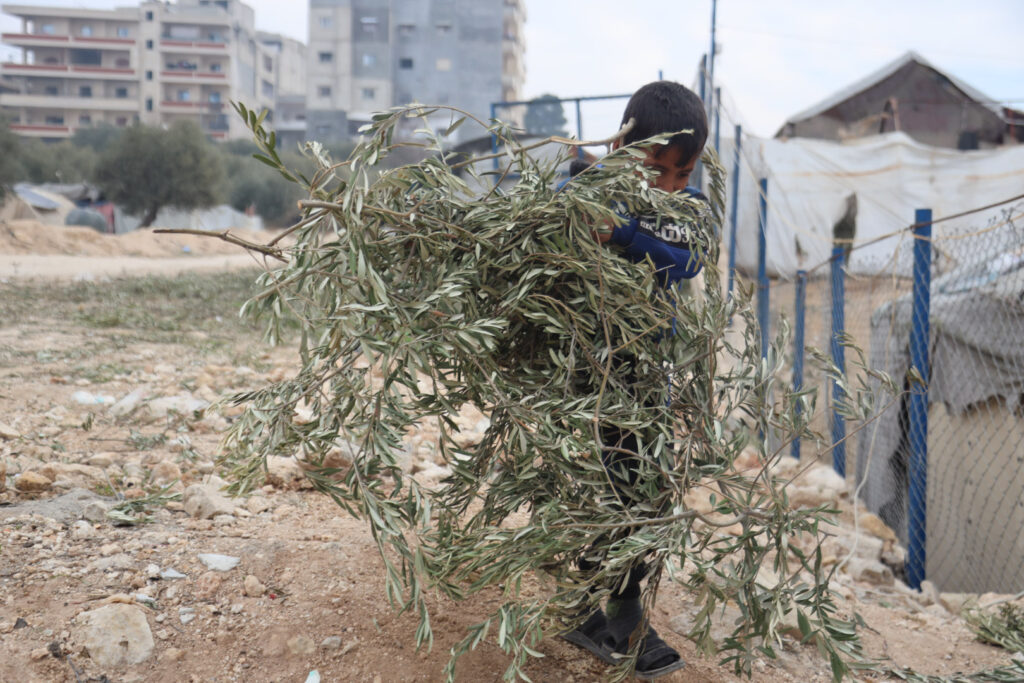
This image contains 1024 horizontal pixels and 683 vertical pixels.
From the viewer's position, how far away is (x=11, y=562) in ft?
7.31

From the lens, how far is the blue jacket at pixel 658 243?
199 cm

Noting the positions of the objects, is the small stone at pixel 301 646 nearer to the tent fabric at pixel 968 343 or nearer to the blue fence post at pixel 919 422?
the tent fabric at pixel 968 343

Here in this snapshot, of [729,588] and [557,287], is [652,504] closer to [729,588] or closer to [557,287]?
[729,588]

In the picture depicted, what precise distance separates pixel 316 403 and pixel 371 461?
8.0 inches

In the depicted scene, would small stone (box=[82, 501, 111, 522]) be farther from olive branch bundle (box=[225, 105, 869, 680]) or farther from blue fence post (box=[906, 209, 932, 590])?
blue fence post (box=[906, 209, 932, 590])

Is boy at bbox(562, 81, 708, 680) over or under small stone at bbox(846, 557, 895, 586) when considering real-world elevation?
over

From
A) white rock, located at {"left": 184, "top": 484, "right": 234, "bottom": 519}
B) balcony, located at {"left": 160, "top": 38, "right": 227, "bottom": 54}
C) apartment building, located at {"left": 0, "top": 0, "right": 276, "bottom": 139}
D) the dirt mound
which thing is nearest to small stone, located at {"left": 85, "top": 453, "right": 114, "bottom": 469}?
white rock, located at {"left": 184, "top": 484, "right": 234, "bottom": 519}

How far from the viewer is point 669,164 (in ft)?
7.12

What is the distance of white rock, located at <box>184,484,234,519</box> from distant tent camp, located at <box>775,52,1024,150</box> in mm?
20493

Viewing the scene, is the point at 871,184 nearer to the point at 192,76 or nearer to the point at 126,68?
the point at 192,76

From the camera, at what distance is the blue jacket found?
6.53 feet

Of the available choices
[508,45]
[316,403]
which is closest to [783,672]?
[316,403]

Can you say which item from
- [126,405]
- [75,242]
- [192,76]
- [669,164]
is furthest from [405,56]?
[669,164]

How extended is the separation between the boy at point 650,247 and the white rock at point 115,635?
1.17 m
